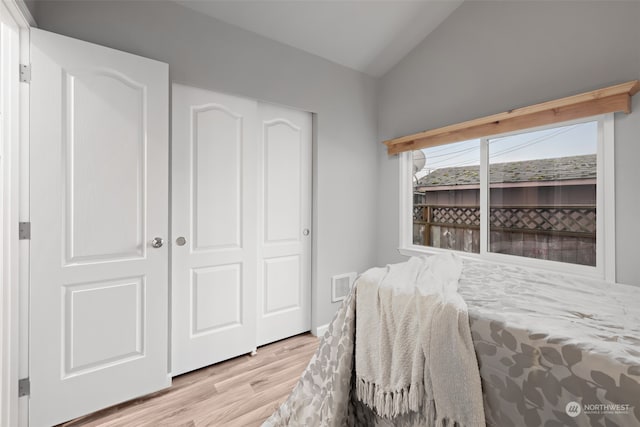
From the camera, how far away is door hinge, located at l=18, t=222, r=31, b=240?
1448mm

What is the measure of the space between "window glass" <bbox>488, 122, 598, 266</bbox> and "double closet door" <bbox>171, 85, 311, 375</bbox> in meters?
1.61

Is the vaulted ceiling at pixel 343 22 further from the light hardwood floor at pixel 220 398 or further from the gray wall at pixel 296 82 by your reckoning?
the light hardwood floor at pixel 220 398

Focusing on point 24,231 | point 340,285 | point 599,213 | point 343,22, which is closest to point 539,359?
point 599,213

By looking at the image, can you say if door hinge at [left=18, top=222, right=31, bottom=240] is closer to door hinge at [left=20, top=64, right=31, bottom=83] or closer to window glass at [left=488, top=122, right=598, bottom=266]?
door hinge at [left=20, top=64, right=31, bottom=83]

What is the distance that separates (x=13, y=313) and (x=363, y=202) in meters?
2.61

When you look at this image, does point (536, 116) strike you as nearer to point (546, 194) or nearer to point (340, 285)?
point (546, 194)

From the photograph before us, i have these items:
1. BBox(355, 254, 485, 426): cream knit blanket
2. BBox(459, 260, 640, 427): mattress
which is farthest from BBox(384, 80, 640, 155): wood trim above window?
BBox(355, 254, 485, 426): cream knit blanket

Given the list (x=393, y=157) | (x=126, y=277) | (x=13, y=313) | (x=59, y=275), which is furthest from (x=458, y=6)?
(x=13, y=313)

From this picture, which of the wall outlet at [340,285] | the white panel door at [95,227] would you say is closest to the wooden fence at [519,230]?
the wall outlet at [340,285]

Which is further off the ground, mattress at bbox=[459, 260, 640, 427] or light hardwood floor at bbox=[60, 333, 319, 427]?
mattress at bbox=[459, 260, 640, 427]

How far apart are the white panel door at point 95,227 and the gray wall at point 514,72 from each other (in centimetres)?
211

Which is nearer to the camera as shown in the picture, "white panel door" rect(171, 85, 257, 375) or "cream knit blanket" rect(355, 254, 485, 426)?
"cream knit blanket" rect(355, 254, 485, 426)

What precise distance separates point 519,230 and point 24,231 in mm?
3121

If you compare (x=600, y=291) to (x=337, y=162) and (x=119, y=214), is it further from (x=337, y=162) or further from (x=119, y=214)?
(x=119, y=214)
